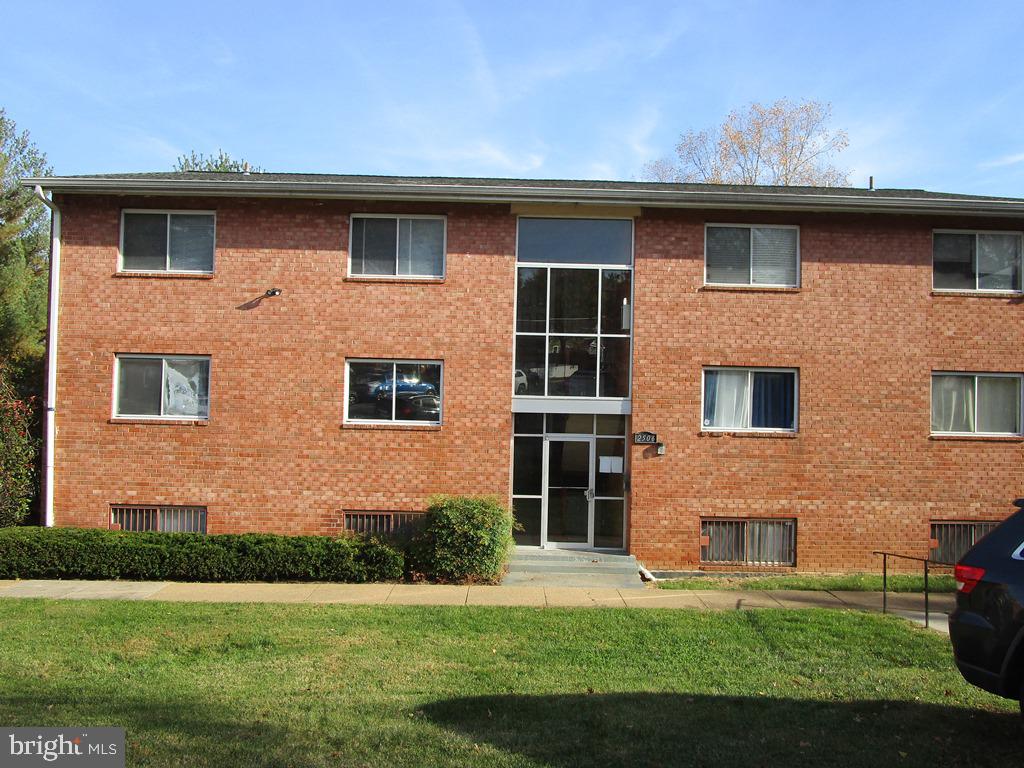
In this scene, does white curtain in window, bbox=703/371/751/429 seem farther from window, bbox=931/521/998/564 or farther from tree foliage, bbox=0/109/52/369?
tree foliage, bbox=0/109/52/369

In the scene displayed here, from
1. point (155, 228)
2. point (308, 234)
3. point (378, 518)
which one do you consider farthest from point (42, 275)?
point (378, 518)

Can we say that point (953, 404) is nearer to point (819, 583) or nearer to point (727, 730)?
point (819, 583)

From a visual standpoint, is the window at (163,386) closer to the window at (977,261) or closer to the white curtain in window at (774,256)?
the white curtain in window at (774,256)

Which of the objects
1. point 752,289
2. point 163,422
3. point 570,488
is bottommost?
point 570,488

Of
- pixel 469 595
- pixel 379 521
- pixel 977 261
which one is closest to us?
pixel 469 595

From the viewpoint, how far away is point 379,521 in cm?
1476

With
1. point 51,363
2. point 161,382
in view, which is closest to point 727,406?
point 161,382

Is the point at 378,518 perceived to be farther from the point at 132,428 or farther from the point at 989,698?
the point at 989,698

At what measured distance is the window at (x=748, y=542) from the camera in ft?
48.5

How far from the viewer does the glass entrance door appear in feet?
49.8

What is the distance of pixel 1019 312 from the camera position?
15.1 meters

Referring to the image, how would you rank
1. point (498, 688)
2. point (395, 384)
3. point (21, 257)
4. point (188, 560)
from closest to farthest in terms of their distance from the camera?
1. point (498, 688)
2. point (188, 560)
3. point (395, 384)
4. point (21, 257)

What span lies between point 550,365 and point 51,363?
8.48 metres

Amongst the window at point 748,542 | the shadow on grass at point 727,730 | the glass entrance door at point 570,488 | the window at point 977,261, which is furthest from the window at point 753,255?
the shadow on grass at point 727,730
